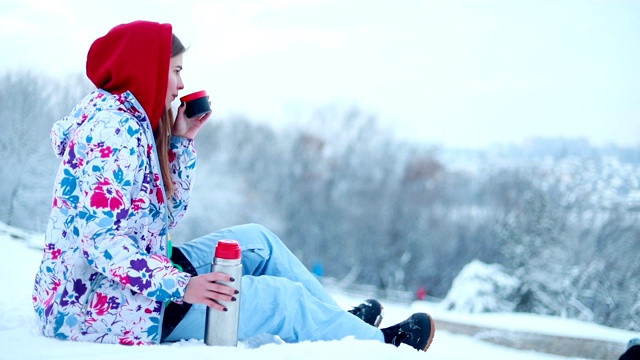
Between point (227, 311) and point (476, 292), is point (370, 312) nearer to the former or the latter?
point (227, 311)

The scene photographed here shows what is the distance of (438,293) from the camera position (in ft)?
81.5

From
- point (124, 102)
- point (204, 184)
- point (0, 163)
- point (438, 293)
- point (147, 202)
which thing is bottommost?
point (438, 293)

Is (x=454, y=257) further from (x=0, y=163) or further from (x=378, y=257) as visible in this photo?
(x=0, y=163)

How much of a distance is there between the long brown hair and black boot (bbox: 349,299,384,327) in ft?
3.32

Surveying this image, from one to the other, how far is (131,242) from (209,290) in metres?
0.29

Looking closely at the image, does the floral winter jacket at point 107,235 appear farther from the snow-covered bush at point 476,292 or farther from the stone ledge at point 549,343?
the snow-covered bush at point 476,292

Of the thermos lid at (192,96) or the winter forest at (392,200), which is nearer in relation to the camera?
the thermos lid at (192,96)

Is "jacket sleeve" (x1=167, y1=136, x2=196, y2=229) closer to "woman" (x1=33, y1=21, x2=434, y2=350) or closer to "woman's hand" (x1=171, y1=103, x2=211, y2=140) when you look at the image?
"woman's hand" (x1=171, y1=103, x2=211, y2=140)

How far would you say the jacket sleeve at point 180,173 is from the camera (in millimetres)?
2373

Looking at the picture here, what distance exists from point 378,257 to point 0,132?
16.6 meters

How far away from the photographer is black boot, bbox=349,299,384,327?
8.59ft

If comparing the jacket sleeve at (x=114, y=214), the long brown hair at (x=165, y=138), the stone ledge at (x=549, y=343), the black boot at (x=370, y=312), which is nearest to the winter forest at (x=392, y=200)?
the stone ledge at (x=549, y=343)

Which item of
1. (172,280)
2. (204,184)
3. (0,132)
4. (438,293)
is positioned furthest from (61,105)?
(438,293)

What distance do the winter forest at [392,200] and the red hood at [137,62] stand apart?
11025 mm
